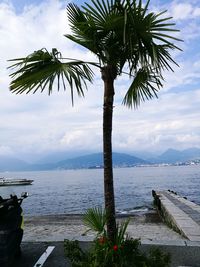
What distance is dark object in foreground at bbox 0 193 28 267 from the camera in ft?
21.0

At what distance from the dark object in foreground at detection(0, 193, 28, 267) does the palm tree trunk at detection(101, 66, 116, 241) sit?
202 cm

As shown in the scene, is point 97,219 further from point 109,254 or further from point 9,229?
point 9,229

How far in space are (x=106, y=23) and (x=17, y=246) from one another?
4783 millimetres

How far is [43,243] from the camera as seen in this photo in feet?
29.7

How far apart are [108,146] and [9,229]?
2.58 metres

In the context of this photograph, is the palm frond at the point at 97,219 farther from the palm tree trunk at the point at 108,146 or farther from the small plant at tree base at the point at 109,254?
the palm tree trunk at the point at 108,146

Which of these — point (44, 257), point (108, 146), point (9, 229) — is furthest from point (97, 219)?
point (44, 257)

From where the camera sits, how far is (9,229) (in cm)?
667

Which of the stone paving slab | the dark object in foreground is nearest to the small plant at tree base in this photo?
the dark object in foreground

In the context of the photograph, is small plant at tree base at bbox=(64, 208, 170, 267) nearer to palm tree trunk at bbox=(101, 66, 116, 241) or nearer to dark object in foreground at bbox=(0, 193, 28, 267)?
palm tree trunk at bbox=(101, 66, 116, 241)

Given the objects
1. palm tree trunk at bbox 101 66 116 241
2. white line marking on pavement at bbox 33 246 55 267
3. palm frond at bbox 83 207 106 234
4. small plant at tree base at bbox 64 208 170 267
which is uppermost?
palm tree trunk at bbox 101 66 116 241

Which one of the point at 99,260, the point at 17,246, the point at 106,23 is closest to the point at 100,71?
the point at 106,23

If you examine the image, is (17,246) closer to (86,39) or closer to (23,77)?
(23,77)

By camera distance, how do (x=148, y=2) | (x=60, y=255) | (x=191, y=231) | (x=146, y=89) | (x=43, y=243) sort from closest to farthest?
(x=148, y=2), (x=146, y=89), (x=60, y=255), (x=43, y=243), (x=191, y=231)
